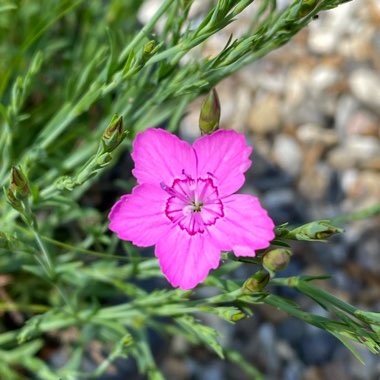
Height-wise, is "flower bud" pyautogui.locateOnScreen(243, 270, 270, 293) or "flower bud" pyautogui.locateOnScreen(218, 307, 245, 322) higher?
"flower bud" pyautogui.locateOnScreen(243, 270, 270, 293)

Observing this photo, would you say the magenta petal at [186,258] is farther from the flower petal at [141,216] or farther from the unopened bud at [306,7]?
the unopened bud at [306,7]

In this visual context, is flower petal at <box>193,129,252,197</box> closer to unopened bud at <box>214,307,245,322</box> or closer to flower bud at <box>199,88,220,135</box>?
flower bud at <box>199,88,220,135</box>

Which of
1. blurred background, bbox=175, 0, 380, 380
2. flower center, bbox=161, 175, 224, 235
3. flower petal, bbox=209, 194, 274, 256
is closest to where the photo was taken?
flower petal, bbox=209, 194, 274, 256

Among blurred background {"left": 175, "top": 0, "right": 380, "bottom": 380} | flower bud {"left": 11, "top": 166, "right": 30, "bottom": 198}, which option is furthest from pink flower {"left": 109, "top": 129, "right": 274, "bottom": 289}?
blurred background {"left": 175, "top": 0, "right": 380, "bottom": 380}

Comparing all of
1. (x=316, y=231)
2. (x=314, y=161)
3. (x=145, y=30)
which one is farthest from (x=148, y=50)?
(x=314, y=161)

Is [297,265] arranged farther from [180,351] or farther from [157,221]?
[157,221]

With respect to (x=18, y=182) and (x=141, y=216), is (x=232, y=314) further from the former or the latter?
(x=18, y=182)
